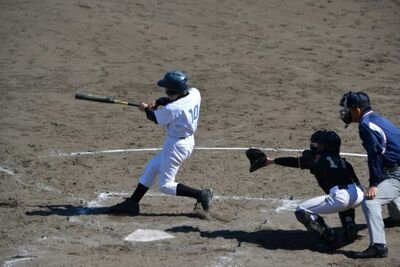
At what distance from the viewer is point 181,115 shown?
9.57 metres

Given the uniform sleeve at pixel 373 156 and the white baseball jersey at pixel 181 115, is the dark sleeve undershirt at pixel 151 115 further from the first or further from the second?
the uniform sleeve at pixel 373 156

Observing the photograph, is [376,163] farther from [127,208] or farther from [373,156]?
[127,208]

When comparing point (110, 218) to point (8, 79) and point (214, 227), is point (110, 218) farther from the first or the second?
point (8, 79)

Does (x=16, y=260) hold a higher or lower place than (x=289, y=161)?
lower

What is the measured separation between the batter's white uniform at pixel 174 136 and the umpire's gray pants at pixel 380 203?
222cm

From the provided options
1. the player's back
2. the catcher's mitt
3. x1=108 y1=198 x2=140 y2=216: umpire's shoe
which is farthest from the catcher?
x1=108 y1=198 x2=140 y2=216: umpire's shoe

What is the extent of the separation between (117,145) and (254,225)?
409 cm

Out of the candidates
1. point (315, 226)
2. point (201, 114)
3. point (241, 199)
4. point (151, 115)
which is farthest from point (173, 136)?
point (201, 114)

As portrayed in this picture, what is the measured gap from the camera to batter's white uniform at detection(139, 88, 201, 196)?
9.55 meters

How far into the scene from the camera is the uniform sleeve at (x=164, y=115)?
9.51 meters

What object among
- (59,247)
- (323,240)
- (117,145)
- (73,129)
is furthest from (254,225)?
(73,129)

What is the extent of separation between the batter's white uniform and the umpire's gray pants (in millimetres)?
2221

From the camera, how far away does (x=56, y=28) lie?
1916cm

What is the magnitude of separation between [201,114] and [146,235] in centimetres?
582
